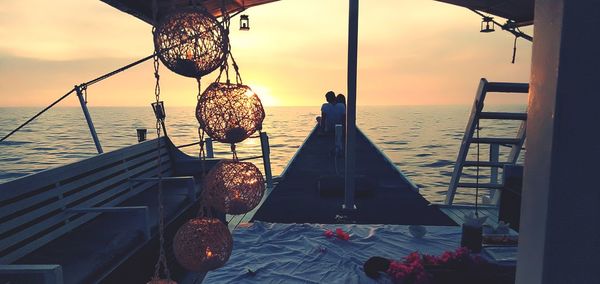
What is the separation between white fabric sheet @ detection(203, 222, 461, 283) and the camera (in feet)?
11.7

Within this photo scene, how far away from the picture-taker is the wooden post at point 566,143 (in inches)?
47.4

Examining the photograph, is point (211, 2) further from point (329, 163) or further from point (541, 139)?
point (541, 139)

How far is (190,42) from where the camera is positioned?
2100 millimetres

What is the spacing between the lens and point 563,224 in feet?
4.21

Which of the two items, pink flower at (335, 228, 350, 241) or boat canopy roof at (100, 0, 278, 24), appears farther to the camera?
boat canopy roof at (100, 0, 278, 24)

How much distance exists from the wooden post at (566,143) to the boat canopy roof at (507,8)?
727 cm

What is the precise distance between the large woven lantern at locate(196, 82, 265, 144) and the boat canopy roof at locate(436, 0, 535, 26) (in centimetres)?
683

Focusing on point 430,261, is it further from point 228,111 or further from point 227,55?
point 227,55

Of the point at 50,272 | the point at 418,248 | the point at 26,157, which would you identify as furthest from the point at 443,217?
the point at 26,157

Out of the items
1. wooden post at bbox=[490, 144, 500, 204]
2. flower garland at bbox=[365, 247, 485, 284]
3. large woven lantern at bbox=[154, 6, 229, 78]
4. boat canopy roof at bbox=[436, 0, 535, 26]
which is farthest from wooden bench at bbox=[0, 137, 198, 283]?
boat canopy roof at bbox=[436, 0, 535, 26]

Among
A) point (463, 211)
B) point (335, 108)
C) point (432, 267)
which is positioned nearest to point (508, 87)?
point (463, 211)

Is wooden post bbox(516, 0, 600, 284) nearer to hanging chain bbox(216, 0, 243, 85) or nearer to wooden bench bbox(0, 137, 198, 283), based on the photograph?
hanging chain bbox(216, 0, 243, 85)

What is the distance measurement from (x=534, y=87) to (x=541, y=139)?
0.65 ft

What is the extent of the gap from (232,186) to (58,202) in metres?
2.48
